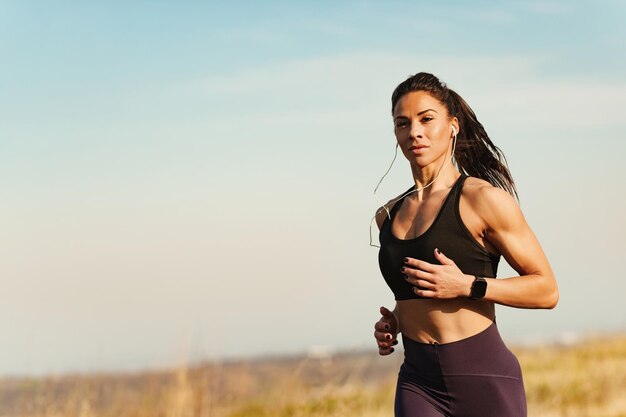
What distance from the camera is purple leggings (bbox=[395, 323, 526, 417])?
4.27 meters

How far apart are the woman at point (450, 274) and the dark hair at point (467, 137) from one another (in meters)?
0.02

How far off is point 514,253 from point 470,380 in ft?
2.09

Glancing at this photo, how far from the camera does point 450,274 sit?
4.07 meters

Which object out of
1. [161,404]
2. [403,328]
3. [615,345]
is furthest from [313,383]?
[615,345]

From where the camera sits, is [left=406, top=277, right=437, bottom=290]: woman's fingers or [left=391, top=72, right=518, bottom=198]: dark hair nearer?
[left=406, top=277, right=437, bottom=290]: woman's fingers

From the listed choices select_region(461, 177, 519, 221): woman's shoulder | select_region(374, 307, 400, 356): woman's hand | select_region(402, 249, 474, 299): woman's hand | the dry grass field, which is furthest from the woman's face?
the dry grass field

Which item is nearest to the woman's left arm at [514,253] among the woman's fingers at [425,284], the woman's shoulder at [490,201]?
the woman's shoulder at [490,201]

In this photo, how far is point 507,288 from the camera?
4098mm

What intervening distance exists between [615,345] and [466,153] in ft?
42.0

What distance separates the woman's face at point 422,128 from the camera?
4496mm

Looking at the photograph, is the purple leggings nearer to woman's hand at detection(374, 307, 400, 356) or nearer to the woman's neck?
woman's hand at detection(374, 307, 400, 356)

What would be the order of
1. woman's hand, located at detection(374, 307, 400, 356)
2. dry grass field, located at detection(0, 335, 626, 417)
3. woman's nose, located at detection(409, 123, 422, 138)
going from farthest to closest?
dry grass field, located at detection(0, 335, 626, 417)
woman's hand, located at detection(374, 307, 400, 356)
woman's nose, located at detection(409, 123, 422, 138)

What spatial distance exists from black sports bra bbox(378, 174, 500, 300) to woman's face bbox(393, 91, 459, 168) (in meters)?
0.21

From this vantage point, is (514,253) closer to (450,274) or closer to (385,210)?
(450,274)
